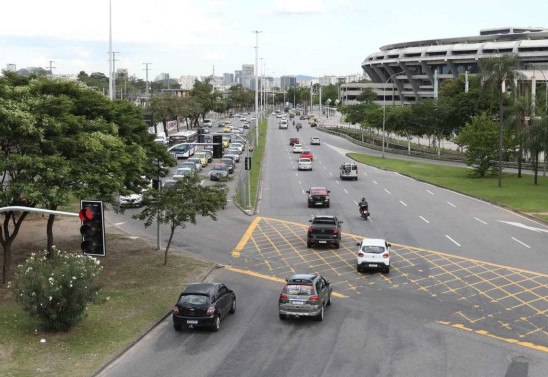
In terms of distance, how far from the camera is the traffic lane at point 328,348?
19.2 metres

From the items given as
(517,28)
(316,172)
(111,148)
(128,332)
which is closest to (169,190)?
(111,148)

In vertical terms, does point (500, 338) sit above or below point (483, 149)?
below

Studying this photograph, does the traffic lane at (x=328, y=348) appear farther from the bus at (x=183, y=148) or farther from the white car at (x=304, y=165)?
the bus at (x=183, y=148)

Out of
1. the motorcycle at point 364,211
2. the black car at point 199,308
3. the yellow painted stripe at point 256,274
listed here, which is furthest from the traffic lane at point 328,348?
the motorcycle at point 364,211

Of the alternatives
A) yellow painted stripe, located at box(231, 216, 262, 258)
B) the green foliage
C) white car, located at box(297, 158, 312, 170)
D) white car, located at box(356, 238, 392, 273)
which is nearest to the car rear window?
white car, located at box(356, 238, 392, 273)

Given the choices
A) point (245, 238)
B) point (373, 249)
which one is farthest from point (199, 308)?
point (245, 238)

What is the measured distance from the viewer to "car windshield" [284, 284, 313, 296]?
23753mm

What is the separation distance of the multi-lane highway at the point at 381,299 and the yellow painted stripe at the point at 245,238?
107 mm

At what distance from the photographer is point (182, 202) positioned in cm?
3200

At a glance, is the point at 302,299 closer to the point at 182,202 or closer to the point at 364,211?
the point at 182,202

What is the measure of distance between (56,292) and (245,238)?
62.2 ft

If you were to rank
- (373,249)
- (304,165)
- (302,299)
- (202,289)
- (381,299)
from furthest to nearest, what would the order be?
(304,165), (373,249), (381,299), (302,299), (202,289)

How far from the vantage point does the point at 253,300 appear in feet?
88.4

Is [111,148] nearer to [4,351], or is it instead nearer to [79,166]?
[79,166]
